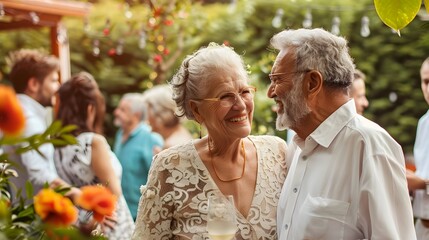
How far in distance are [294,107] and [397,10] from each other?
3.69 ft

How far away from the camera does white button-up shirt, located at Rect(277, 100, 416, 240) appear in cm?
223

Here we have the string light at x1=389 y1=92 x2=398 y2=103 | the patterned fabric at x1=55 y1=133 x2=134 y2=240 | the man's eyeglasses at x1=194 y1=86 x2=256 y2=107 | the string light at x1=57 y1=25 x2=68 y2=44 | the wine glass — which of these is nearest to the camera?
the wine glass

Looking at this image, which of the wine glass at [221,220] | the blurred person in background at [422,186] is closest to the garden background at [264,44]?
the blurred person in background at [422,186]

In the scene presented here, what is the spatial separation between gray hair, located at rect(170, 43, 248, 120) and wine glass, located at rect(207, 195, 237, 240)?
27.8 inches

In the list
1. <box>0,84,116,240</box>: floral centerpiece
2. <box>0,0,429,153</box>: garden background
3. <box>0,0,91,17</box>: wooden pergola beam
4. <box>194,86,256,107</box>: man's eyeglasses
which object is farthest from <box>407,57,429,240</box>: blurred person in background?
<box>0,0,429,153</box>: garden background

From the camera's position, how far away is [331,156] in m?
2.41

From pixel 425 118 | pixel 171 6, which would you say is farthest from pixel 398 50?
pixel 425 118

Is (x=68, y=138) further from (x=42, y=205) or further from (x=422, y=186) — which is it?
(x=422, y=186)

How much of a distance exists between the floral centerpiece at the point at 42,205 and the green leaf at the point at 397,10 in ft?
1.83

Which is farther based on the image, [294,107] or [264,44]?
[264,44]

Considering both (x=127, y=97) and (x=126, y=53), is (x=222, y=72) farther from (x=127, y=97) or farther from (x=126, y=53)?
(x=126, y=53)

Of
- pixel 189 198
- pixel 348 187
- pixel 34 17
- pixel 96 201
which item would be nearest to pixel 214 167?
pixel 189 198

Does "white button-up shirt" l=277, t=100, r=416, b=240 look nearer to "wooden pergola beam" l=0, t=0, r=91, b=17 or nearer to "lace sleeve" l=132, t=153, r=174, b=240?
"lace sleeve" l=132, t=153, r=174, b=240

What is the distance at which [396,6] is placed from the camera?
131 centimetres
